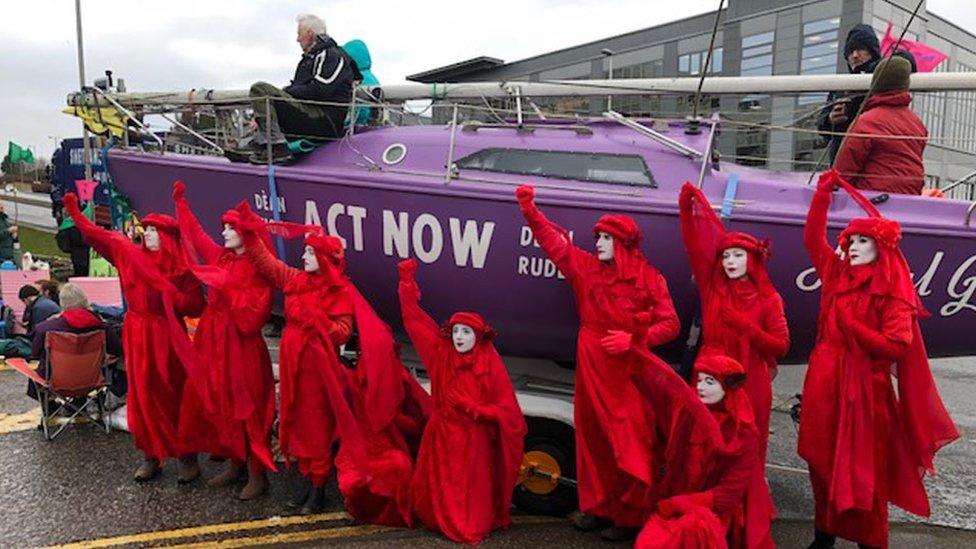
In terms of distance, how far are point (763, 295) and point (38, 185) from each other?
176ft

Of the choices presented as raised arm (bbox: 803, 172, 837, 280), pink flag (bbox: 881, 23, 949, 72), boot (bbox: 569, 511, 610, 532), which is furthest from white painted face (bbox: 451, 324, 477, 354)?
pink flag (bbox: 881, 23, 949, 72)

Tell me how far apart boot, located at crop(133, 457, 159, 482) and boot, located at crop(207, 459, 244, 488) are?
36cm

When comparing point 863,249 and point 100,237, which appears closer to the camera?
point 863,249

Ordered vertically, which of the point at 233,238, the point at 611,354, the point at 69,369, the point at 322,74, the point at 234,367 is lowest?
the point at 69,369

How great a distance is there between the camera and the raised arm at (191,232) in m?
4.41

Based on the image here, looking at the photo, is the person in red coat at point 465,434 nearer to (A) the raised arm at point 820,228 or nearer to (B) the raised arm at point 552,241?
(B) the raised arm at point 552,241

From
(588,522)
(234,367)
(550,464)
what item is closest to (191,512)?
(234,367)

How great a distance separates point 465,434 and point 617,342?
944 millimetres

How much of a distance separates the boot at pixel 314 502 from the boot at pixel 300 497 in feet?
0.18

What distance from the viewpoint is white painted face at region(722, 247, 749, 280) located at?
11.5 feet

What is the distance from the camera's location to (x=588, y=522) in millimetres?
4004

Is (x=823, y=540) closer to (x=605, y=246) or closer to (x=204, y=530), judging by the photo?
(x=605, y=246)

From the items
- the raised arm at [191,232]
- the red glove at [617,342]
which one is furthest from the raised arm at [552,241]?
the raised arm at [191,232]

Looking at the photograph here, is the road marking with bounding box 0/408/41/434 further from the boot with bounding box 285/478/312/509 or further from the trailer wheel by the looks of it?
the trailer wheel
